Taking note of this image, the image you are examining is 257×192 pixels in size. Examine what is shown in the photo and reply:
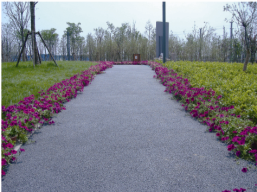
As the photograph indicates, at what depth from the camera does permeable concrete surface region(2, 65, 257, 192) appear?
2.28 metres

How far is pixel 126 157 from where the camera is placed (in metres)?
2.81

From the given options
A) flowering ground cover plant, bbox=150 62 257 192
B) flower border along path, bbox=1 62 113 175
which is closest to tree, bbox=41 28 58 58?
flower border along path, bbox=1 62 113 175

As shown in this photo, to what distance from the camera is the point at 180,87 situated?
602 cm

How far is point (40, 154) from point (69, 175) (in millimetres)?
720

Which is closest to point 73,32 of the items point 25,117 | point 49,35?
point 49,35

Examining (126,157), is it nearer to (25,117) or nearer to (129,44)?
(25,117)

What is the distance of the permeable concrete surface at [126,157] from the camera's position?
2.28m

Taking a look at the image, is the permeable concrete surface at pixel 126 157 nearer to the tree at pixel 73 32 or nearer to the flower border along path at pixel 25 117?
the flower border along path at pixel 25 117

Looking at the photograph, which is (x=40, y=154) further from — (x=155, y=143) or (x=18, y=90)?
(x=18, y=90)

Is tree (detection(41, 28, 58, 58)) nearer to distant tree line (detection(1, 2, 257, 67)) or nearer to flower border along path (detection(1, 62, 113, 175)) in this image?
distant tree line (detection(1, 2, 257, 67))

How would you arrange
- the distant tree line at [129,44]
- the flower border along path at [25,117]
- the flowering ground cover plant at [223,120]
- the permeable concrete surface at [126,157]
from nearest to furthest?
1. the permeable concrete surface at [126,157]
2. the flower border along path at [25,117]
3. the flowering ground cover plant at [223,120]
4. the distant tree line at [129,44]

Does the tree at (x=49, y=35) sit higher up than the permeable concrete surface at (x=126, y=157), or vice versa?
the tree at (x=49, y=35)

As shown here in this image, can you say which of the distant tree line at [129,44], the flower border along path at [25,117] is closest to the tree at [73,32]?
the distant tree line at [129,44]

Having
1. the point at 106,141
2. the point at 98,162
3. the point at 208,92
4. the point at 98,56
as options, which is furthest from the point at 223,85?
the point at 98,56
